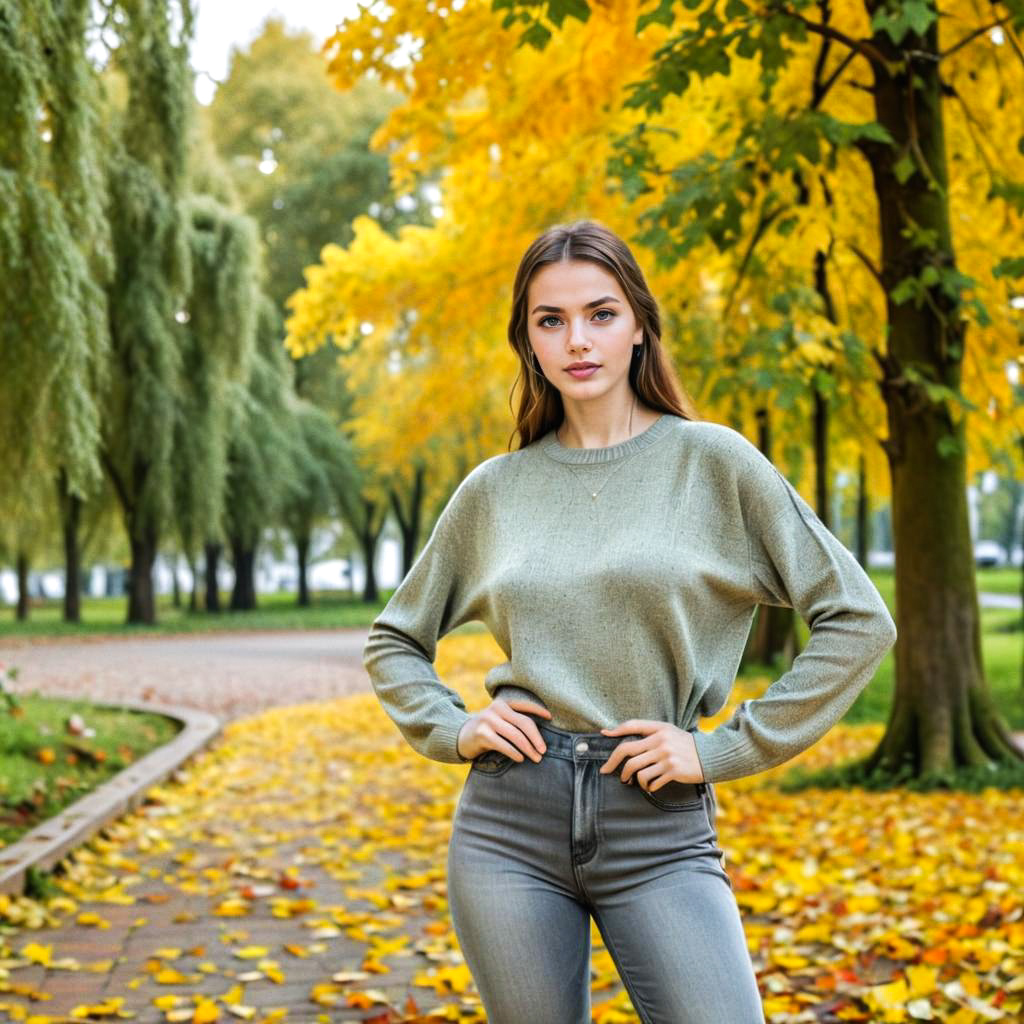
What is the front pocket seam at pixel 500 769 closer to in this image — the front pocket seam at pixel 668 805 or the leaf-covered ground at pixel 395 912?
the front pocket seam at pixel 668 805

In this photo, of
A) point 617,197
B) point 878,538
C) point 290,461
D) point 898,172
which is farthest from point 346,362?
point 878,538

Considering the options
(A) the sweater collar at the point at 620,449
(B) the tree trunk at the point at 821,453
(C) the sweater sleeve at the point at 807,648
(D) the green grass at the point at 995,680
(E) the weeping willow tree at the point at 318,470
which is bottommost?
(D) the green grass at the point at 995,680

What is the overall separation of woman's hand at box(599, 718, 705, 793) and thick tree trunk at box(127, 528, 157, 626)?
23.5 meters

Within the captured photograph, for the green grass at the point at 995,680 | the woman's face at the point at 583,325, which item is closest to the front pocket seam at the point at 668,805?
the woman's face at the point at 583,325

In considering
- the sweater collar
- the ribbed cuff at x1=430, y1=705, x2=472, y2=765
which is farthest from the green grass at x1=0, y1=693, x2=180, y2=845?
the sweater collar

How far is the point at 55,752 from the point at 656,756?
22.4 feet

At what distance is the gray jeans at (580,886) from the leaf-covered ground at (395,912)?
79.6 inches

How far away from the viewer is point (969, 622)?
774 cm

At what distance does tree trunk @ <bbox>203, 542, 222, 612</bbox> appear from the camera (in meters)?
32.3

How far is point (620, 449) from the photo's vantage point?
2.22m

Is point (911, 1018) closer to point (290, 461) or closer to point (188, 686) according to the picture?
point (188, 686)

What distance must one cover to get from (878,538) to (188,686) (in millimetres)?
78918

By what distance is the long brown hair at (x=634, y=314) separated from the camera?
7.23 feet

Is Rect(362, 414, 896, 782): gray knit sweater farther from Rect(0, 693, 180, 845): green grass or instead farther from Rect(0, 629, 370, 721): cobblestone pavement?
Rect(0, 629, 370, 721): cobblestone pavement
